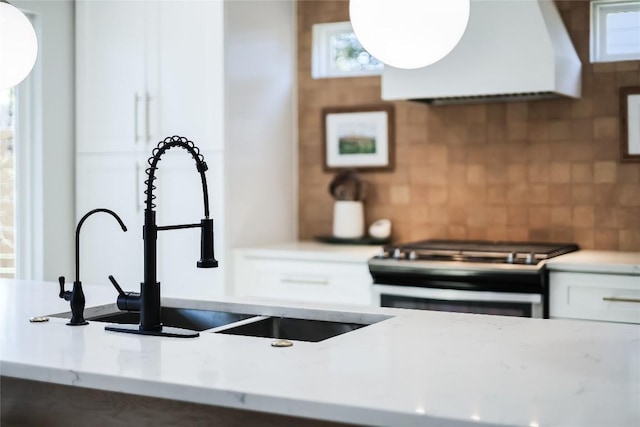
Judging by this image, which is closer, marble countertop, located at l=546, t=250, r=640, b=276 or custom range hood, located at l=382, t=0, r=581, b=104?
marble countertop, located at l=546, t=250, r=640, b=276

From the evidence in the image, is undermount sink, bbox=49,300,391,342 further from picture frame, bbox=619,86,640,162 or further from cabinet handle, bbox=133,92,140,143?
picture frame, bbox=619,86,640,162

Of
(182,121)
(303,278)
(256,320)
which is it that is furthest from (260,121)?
(256,320)

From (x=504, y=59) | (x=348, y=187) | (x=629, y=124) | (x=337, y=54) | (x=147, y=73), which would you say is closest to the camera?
(x=504, y=59)

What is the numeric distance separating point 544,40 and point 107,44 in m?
2.23

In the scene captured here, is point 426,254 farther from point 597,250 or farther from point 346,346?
point 346,346

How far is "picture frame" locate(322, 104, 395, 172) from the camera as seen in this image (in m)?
4.48

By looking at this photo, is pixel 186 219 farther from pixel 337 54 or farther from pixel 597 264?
pixel 597 264

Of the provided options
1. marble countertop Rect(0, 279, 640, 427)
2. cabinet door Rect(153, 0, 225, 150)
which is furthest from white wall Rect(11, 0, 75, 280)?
marble countertop Rect(0, 279, 640, 427)

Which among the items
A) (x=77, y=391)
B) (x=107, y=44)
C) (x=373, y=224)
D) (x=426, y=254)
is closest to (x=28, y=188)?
(x=107, y=44)

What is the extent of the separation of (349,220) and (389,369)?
9.34 feet

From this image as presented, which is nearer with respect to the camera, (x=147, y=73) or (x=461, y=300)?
(x=461, y=300)

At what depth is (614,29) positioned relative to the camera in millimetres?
4008

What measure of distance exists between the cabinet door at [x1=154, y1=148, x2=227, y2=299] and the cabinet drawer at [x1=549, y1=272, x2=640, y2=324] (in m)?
1.61

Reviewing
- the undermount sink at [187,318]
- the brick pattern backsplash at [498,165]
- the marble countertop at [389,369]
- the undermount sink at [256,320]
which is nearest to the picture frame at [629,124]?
the brick pattern backsplash at [498,165]
